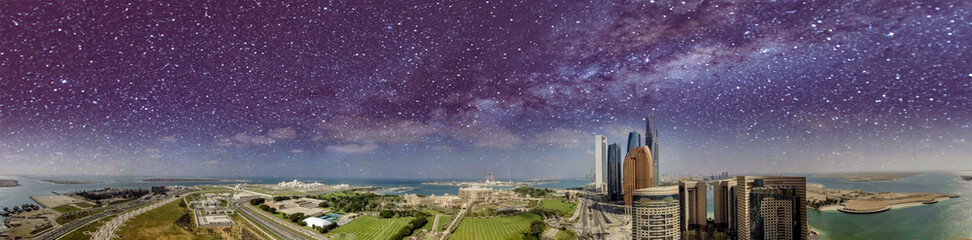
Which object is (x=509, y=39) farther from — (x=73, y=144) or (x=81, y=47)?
(x=73, y=144)

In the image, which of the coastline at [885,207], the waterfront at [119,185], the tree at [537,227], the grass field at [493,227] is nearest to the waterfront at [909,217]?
the coastline at [885,207]

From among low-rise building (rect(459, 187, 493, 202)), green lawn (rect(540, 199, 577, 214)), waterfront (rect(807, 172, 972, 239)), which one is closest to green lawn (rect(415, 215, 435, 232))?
low-rise building (rect(459, 187, 493, 202))

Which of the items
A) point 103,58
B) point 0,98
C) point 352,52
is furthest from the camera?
point 352,52

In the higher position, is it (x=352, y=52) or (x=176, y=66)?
(x=352, y=52)

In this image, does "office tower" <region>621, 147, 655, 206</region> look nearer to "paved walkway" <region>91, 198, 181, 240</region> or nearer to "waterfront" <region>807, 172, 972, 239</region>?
Result: "waterfront" <region>807, 172, 972, 239</region>

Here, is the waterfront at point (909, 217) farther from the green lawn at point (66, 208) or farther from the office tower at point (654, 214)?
the green lawn at point (66, 208)

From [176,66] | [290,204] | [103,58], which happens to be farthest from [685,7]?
[103,58]
